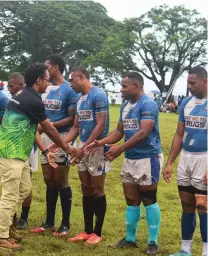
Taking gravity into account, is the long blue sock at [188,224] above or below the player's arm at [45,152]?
below

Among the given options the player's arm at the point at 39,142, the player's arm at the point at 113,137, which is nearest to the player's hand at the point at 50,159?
the player's arm at the point at 39,142

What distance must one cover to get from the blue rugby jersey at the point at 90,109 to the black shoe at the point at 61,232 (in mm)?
1340

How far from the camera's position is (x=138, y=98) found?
18.2ft

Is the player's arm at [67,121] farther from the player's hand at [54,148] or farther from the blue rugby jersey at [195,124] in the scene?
the blue rugby jersey at [195,124]

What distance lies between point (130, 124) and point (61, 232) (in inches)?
75.8

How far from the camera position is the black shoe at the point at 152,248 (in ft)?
17.8

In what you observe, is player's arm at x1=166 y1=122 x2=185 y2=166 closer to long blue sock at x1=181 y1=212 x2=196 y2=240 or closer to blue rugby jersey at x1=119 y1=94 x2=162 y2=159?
blue rugby jersey at x1=119 y1=94 x2=162 y2=159

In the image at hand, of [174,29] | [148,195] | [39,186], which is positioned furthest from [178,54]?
[148,195]

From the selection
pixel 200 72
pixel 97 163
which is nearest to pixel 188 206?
pixel 97 163

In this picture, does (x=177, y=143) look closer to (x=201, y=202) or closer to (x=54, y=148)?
(x=201, y=202)

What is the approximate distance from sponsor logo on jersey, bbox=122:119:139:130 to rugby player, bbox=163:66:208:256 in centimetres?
60

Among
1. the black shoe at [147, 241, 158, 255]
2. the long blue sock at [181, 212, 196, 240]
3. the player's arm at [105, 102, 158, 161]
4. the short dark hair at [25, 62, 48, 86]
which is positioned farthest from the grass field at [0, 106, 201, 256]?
the short dark hair at [25, 62, 48, 86]

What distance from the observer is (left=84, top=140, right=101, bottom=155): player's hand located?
222 inches

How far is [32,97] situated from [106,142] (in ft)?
3.78
